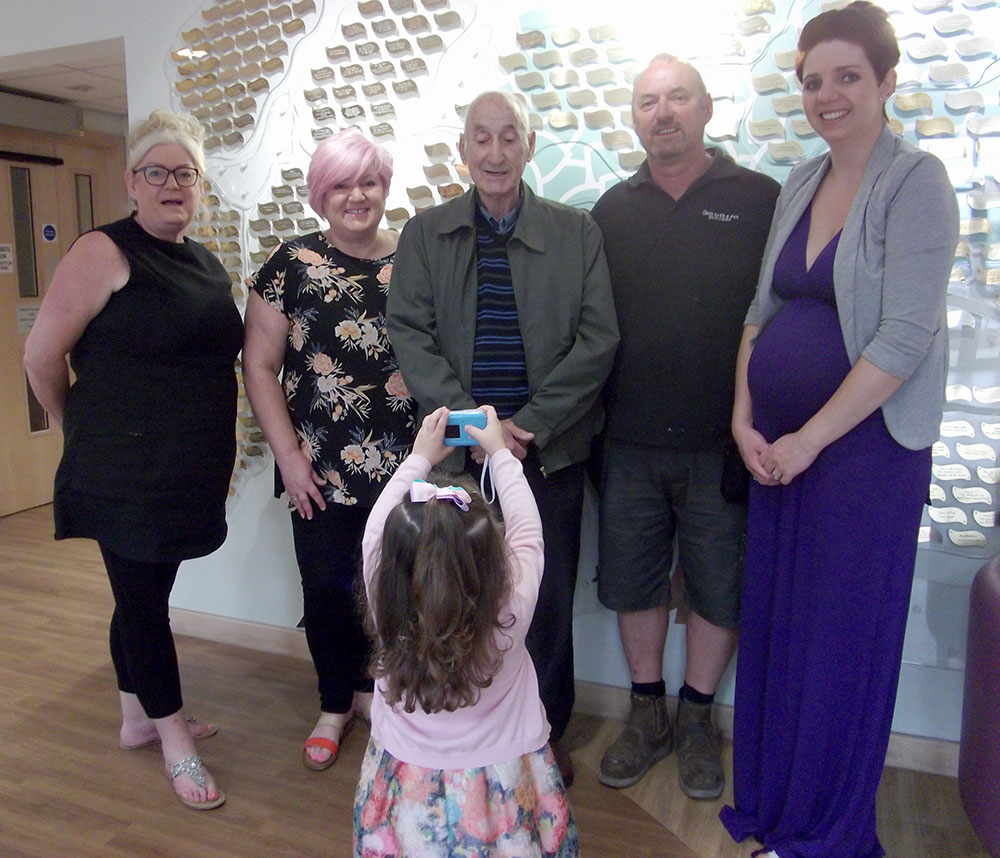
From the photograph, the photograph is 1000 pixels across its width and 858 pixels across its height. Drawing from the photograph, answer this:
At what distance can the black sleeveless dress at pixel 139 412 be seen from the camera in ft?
6.38

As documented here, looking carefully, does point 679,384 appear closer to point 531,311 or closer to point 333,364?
point 531,311

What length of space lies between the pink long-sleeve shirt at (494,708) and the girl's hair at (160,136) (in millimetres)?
1133

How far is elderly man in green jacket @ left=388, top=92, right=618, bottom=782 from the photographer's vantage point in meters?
1.91

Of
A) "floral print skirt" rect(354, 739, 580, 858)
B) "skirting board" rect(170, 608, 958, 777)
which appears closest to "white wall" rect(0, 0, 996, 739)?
"skirting board" rect(170, 608, 958, 777)

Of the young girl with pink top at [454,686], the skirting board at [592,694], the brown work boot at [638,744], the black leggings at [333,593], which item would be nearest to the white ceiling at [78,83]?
the skirting board at [592,694]

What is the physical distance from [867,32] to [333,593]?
1796mm

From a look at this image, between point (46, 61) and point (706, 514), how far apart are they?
120 inches

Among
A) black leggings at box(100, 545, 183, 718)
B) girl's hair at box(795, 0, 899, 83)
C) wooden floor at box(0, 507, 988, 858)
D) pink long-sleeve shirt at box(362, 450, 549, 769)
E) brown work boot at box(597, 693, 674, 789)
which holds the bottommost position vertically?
wooden floor at box(0, 507, 988, 858)

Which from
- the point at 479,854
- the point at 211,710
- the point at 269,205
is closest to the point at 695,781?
the point at 479,854

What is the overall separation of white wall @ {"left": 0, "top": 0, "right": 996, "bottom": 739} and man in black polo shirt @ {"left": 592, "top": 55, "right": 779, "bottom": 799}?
0.80ft

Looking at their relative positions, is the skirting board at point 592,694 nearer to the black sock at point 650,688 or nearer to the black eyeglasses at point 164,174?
the black sock at point 650,688

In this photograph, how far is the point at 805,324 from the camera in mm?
1693

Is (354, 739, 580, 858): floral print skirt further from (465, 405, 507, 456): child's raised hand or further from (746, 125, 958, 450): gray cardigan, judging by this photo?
(746, 125, 958, 450): gray cardigan

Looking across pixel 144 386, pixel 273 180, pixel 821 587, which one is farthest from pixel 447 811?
pixel 273 180
